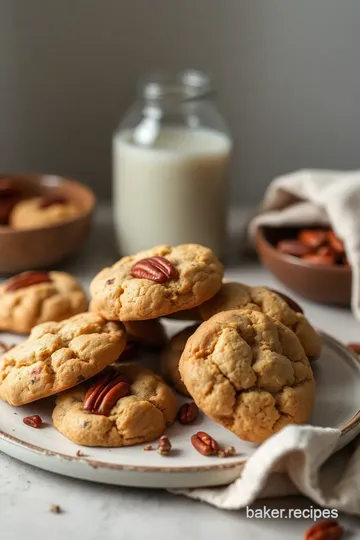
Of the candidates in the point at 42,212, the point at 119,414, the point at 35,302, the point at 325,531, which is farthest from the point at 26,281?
the point at 325,531

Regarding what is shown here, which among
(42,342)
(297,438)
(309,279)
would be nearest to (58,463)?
(42,342)

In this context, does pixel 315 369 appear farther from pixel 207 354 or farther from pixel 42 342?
pixel 42 342

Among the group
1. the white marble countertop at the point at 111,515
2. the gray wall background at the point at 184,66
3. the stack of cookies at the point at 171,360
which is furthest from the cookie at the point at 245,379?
the gray wall background at the point at 184,66

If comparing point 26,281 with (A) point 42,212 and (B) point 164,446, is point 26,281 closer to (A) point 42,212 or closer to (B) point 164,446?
(A) point 42,212

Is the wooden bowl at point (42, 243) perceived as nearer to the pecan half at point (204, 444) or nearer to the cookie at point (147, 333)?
the cookie at point (147, 333)

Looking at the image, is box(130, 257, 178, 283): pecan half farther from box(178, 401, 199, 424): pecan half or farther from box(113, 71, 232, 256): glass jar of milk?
box(113, 71, 232, 256): glass jar of milk

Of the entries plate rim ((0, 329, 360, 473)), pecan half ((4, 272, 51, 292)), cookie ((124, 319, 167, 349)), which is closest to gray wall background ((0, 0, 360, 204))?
pecan half ((4, 272, 51, 292))
